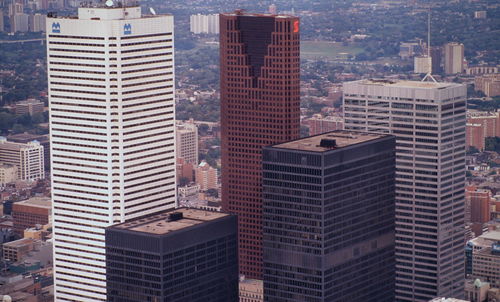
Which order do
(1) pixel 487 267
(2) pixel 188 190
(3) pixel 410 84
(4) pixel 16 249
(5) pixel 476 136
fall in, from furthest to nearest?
(5) pixel 476 136 → (2) pixel 188 190 → (4) pixel 16 249 → (1) pixel 487 267 → (3) pixel 410 84

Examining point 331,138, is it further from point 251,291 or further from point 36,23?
point 36,23

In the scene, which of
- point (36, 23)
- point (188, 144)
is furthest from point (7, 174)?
point (36, 23)

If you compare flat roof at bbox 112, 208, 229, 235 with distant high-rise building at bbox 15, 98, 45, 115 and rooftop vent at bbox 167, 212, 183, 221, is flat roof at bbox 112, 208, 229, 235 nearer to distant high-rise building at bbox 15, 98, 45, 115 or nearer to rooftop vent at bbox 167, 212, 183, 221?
rooftop vent at bbox 167, 212, 183, 221

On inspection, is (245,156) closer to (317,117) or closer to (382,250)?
(382,250)

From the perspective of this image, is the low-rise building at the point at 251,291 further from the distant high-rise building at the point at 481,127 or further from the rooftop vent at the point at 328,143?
the distant high-rise building at the point at 481,127

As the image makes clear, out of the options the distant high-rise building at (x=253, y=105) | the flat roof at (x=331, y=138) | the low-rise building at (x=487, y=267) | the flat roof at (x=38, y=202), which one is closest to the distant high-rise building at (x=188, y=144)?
the flat roof at (x=38, y=202)

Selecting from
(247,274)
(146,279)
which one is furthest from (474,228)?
(146,279)
